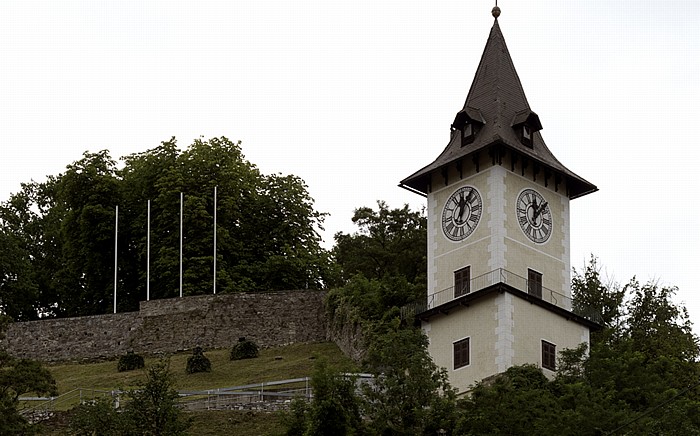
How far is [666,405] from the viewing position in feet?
163

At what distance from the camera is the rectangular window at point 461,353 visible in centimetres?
5634

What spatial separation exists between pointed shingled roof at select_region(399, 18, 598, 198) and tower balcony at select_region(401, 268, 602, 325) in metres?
4.21

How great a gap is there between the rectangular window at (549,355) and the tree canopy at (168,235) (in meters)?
22.1

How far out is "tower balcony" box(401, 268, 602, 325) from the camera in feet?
185

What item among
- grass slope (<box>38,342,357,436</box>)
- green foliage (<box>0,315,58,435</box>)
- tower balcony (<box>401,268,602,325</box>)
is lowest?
green foliage (<box>0,315,58,435</box>)

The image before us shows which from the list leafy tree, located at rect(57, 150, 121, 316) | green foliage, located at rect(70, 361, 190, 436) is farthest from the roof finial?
leafy tree, located at rect(57, 150, 121, 316)

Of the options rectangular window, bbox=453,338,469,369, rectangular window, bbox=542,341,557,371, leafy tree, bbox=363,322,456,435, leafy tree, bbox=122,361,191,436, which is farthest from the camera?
rectangular window, bbox=453,338,469,369

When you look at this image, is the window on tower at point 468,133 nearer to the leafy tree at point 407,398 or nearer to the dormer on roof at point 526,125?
the dormer on roof at point 526,125

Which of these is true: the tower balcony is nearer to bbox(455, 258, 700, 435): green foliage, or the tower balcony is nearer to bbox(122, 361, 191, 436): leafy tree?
bbox(455, 258, 700, 435): green foliage

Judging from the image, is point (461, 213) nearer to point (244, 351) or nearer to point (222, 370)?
point (222, 370)

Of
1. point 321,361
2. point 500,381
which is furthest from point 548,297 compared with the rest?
point 321,361

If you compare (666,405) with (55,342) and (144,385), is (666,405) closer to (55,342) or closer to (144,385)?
(144,385)

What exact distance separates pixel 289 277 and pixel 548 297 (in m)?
22.3

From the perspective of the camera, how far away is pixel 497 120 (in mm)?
59656
